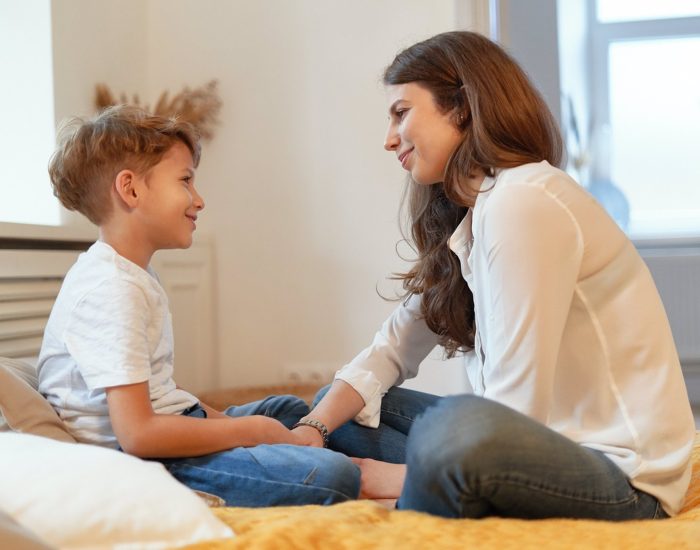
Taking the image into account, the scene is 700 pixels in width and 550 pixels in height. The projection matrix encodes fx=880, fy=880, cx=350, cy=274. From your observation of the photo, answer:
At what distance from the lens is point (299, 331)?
11.7 ft

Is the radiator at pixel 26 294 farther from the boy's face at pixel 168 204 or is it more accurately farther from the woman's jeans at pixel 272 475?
the woman's jeans at pixel 272 475

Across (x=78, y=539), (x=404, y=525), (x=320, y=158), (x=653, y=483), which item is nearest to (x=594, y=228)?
(x=653, y=483)

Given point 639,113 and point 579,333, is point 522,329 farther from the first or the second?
point 639,113

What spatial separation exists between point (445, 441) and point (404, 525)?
0.11m

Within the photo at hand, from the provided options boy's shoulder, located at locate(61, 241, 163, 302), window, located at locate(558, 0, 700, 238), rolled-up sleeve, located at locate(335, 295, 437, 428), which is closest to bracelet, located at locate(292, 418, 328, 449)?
rolled-up sleeve, located at locate(335, 295, 437, 428)

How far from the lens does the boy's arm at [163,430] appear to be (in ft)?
4.35

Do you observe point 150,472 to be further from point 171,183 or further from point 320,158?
point 320,158

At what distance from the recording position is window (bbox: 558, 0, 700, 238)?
429cm

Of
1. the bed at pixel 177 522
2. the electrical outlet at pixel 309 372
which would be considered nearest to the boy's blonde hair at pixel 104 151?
the bed at pixel 177 522

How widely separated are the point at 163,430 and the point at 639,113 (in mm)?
3629

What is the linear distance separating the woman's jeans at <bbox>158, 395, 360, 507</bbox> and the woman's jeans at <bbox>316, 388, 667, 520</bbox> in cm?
22

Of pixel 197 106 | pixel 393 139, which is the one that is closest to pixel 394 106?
pixel 393 139

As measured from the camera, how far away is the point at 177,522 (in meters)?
1.00

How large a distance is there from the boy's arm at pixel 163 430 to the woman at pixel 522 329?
0.65 ft
